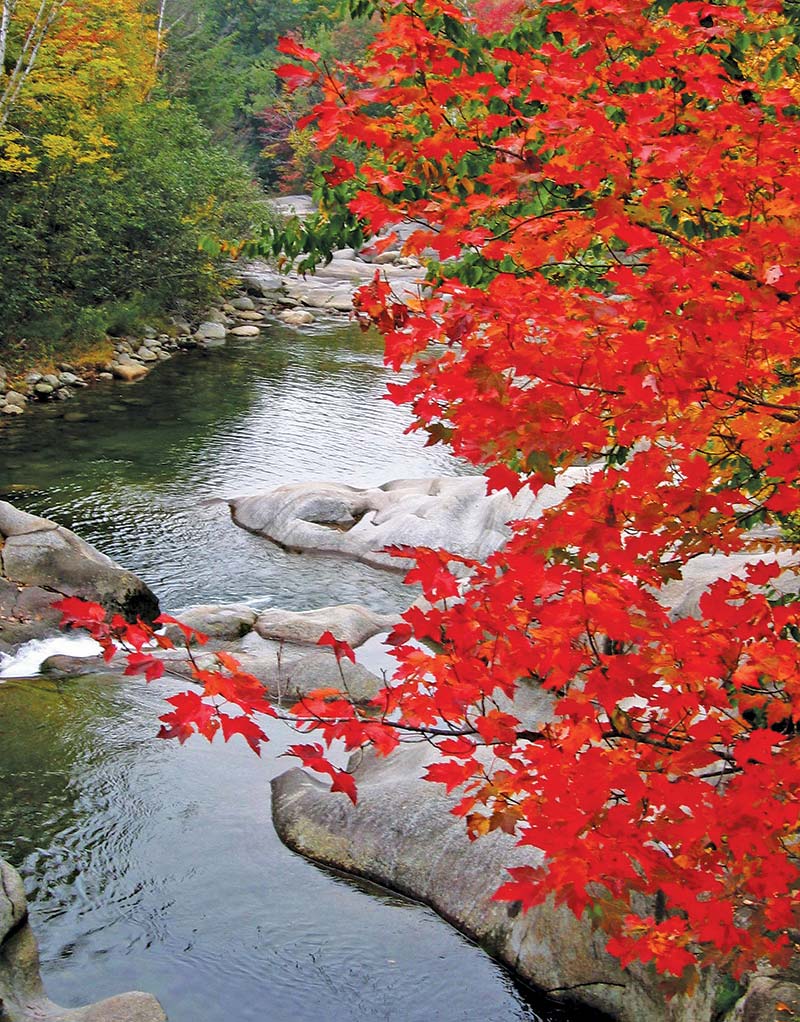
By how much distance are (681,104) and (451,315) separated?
1287 mm

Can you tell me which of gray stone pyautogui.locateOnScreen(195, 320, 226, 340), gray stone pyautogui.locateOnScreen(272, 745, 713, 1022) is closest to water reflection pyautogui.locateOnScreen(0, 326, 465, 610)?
gray stone pyautogui.locateOnScreen(195, 320, 226, 340)

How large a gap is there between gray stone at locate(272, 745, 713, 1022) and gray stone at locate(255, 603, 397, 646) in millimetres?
2846

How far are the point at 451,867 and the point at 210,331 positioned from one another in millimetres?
22245

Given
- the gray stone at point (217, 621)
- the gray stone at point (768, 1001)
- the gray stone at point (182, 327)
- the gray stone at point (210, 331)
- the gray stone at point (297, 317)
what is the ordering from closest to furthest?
the gray stone at point (768, 1001) < the gray stone at point (217, 621) < the gray stone at point (182, 327) < the gray stone at point (210, 331) < the gray stone at point (297, 317)

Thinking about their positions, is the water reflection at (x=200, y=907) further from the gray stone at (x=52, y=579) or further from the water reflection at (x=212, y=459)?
the water reflection at (x=212, y=459)

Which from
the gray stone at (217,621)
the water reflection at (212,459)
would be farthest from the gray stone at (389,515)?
the gray stone at (217,621)

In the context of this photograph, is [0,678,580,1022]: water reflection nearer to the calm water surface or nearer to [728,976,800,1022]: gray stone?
the calm water surface

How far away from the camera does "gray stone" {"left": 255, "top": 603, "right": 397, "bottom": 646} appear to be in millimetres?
10523

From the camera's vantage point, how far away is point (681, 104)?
143 inches

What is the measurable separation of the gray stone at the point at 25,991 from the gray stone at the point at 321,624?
5.12 m

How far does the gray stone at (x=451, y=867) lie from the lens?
17.7 ft

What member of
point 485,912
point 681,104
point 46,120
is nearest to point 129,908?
point 485,912

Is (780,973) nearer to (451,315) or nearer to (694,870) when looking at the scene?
(694,870)

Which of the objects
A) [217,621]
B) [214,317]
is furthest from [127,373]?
[217,621]
